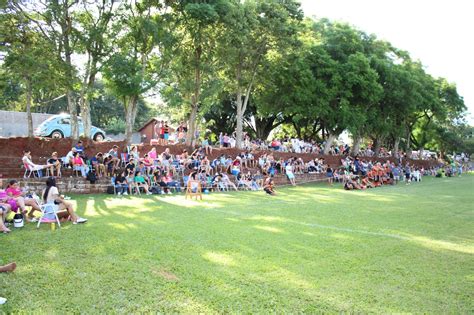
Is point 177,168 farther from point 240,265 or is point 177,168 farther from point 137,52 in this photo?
point 240,265

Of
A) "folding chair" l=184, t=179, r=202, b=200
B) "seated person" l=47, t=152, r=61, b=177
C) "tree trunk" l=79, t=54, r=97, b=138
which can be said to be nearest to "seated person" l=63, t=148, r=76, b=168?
"seated person" l=47, t=152, r=61, b=177

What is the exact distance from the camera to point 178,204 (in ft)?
44.5

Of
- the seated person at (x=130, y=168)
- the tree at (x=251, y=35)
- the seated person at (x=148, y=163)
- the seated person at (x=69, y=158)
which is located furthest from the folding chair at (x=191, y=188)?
the tree at (x=251, y=35)

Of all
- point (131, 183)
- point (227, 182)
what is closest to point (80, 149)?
point (131, 183)

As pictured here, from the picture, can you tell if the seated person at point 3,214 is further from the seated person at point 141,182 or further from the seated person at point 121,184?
the seated person at point 141,182

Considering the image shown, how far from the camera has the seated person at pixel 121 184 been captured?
54.5 ft

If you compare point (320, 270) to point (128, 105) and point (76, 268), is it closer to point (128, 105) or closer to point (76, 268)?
point (76, 268)

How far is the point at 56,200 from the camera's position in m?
9.38

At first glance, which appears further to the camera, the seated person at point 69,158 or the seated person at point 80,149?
the seated person at point 80,149

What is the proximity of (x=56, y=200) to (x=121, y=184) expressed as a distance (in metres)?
7.32

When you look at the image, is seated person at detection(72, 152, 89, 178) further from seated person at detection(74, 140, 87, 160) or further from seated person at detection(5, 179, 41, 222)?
seated person at detection(5, 179, 41, 222)

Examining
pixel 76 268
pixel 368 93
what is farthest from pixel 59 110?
pixel 76 268

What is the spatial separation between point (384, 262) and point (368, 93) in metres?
29.2

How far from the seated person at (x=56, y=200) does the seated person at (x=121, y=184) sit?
22.8 feet
